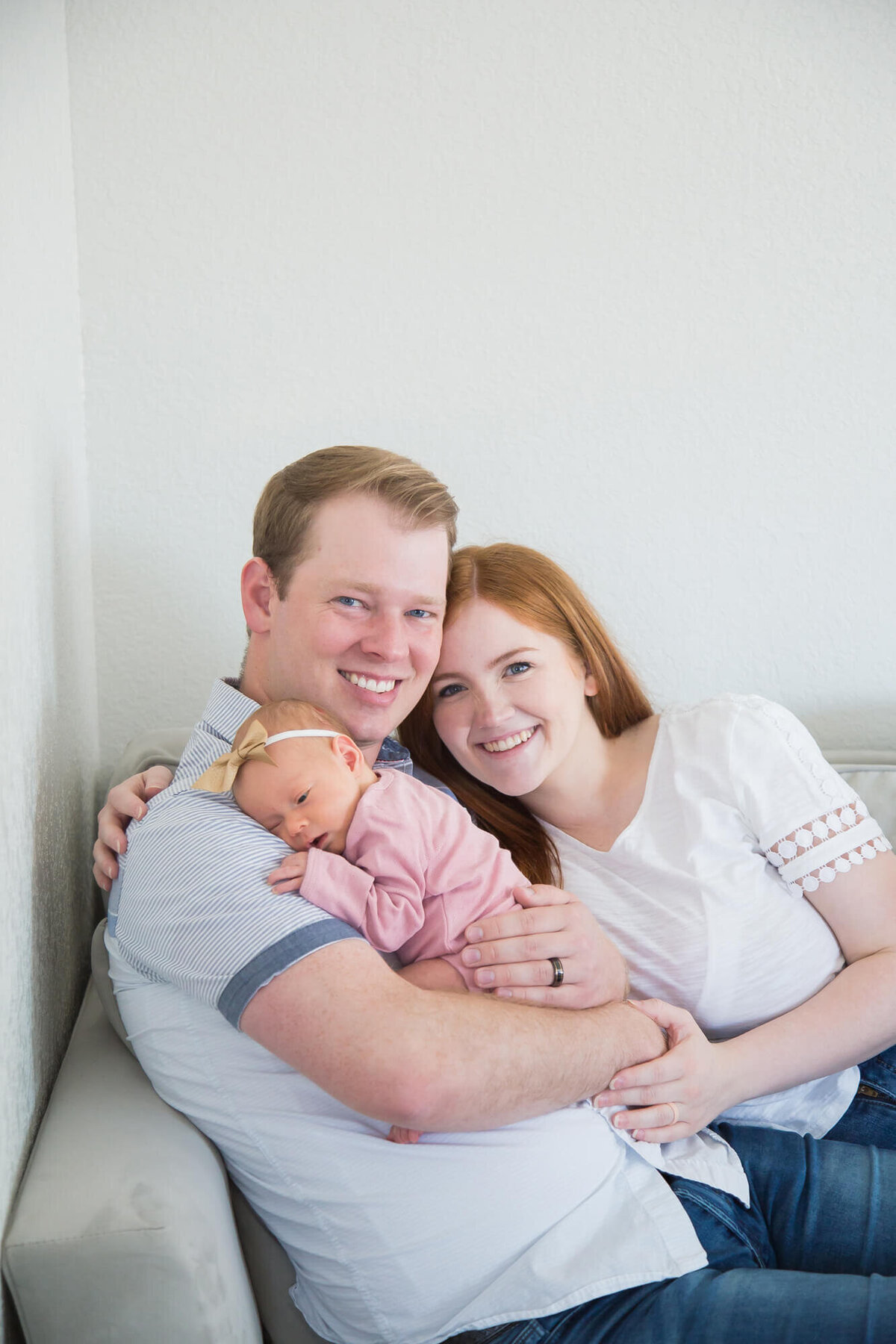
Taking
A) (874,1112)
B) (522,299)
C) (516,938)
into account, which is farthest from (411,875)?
(522,299)

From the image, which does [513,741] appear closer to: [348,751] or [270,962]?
[348,751]

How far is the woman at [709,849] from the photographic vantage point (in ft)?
4.89

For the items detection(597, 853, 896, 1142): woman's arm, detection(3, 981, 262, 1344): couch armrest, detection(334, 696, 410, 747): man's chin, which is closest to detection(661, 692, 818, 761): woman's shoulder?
detection(597, 853, 896, 1142): woman's arm

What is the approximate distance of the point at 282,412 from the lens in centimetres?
202

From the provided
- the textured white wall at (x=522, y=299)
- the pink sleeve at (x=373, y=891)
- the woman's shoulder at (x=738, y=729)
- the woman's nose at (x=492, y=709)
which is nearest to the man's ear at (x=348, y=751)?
the pink sleeve at (x=373, y=891)

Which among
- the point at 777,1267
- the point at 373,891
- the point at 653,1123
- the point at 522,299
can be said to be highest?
the point at 522,299

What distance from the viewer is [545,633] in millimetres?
1650

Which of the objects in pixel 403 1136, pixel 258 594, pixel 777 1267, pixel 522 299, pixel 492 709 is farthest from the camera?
pixel 522 299

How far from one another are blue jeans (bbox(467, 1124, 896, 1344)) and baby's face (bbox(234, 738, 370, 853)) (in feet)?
1.94

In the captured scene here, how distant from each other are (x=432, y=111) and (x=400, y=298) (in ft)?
1.25

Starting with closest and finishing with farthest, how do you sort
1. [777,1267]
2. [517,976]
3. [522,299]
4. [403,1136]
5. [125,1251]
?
1. [125,1251]
2. [403,1136]
3. [517,976]
4. [777,1267]
5. [522,299]

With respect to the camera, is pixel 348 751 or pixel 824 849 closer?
pixel 348 751

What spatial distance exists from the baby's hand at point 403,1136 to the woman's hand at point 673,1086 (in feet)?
0.84

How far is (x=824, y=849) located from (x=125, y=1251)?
109cm
